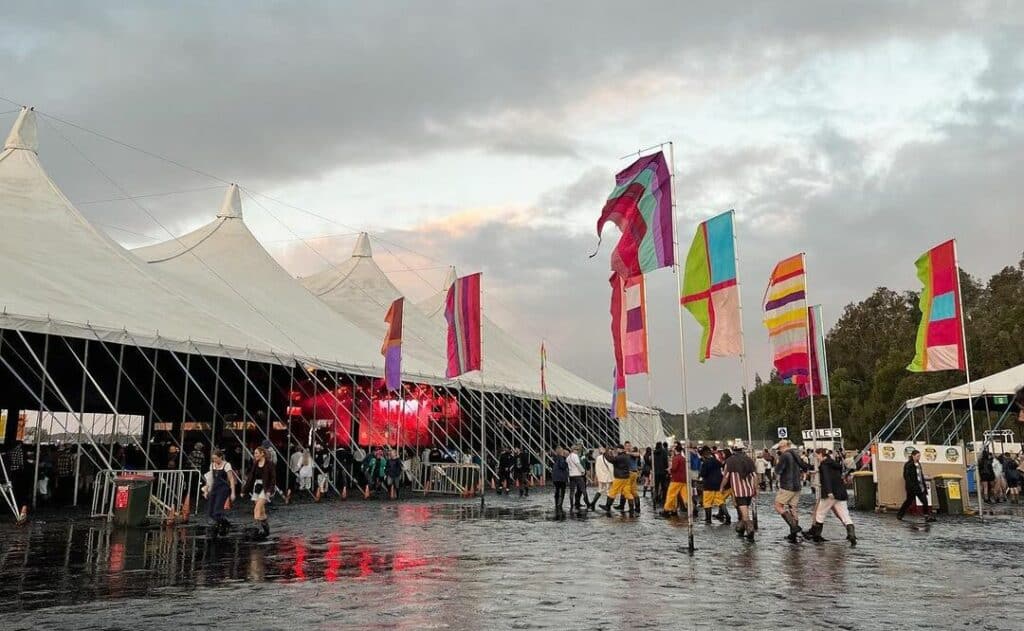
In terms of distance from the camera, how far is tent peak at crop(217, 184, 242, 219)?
101 feet

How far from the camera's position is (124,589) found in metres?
8.50

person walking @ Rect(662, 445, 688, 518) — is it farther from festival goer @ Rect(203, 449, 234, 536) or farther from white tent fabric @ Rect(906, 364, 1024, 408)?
white tent fabric @ Rect(906, 364, 1024, 408)

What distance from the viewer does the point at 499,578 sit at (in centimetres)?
917

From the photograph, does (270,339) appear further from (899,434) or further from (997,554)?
(899,434)

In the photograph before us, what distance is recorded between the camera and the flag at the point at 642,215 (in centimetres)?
1344

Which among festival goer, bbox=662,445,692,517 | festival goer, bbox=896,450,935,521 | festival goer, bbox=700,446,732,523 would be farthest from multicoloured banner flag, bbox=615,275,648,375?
festival goer, bbox=896,450,935,521

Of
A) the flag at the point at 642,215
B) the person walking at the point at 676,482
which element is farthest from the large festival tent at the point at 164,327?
the flag at the point at 642,215

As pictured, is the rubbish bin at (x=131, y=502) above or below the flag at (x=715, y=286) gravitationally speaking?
below

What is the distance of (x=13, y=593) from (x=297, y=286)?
72.9 ft

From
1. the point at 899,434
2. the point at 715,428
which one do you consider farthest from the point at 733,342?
the point at 715,428

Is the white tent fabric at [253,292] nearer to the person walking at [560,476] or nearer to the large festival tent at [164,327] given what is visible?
the large festival tent at [164,327]

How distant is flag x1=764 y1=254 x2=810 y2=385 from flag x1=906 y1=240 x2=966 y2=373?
2.40m

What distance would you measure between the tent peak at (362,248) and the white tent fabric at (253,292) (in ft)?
34.6

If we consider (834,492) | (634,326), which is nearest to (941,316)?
(634,326)
